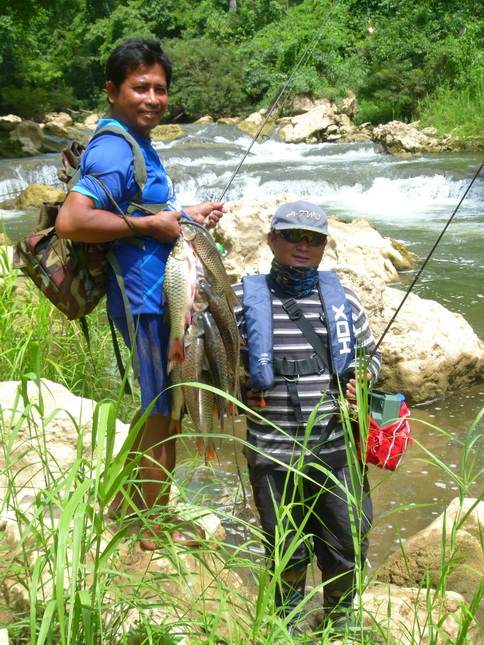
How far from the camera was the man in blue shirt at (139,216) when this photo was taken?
2170 mm

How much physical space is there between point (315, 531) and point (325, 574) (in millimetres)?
Answer: 153

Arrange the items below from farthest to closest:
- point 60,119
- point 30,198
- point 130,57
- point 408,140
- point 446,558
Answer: point 60,119 < point 408,140 < point 30,198 < point 446,558 < point 130,57

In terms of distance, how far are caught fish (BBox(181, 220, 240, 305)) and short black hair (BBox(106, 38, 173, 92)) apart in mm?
578

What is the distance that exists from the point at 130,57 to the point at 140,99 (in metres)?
0.15

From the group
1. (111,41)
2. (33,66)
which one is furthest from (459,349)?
(111,41)

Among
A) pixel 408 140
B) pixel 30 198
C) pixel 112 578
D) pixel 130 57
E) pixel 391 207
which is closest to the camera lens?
pixel 112 578

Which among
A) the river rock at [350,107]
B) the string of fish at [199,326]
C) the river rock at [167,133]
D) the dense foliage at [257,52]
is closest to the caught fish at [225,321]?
the string of fish at [199,326]

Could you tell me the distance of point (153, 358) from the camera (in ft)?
7.70

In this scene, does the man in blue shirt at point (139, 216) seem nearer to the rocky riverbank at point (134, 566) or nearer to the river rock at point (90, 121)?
the rocky riverbank at point (134, 566)

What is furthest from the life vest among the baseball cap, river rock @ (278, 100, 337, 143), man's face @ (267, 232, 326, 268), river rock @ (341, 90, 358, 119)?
river rock @ (341, 90, 358, 119)

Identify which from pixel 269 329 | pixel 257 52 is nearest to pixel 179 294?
pixel 269 329

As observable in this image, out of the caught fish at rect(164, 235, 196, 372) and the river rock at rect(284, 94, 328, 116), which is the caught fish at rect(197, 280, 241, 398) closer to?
the caught fish at rect(164, 235, 196, 372)

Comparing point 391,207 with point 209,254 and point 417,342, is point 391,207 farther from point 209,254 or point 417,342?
point 209,254

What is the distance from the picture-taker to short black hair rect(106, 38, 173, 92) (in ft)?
7.75
